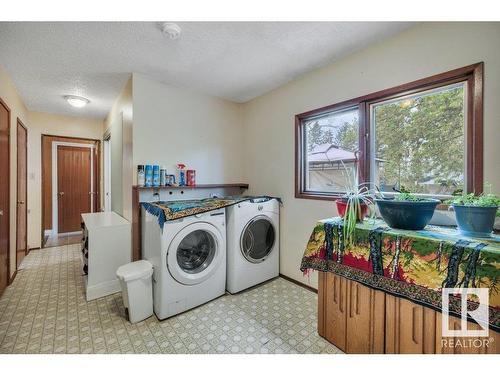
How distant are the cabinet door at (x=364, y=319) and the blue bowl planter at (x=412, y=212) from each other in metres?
0.45

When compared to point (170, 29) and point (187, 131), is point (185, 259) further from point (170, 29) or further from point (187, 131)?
point (170, 29)

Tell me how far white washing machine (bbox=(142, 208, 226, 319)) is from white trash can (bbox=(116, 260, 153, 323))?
0.19ft

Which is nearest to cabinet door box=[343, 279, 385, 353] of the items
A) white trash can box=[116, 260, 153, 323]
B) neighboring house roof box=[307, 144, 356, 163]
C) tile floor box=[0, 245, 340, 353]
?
tile floor box=[0, 245, 340, 353]

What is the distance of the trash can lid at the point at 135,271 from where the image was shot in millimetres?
1856

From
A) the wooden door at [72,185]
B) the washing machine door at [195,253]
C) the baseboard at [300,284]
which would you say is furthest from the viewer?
the wooden door at [72,185]

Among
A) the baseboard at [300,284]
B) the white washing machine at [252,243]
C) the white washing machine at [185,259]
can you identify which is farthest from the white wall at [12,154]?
the baseboard at [300,284]

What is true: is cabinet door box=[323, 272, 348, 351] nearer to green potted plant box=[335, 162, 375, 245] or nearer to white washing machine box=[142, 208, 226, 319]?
green potted plant box=[335, 162, 375, 245]

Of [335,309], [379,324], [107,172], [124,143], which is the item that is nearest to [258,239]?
[335,309]

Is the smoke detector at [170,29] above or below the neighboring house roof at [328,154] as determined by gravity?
above

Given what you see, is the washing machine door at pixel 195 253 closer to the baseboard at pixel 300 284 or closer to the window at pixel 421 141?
the baseboard at pixel 300 284

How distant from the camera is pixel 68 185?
15.4 feet

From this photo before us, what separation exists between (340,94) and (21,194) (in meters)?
4.36

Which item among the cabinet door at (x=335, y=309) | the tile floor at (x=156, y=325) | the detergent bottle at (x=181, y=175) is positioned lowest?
the tile floor at (x=156, y=325)

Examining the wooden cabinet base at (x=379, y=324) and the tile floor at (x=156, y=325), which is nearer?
the wooden cabinet base at (x=379, y=324)
